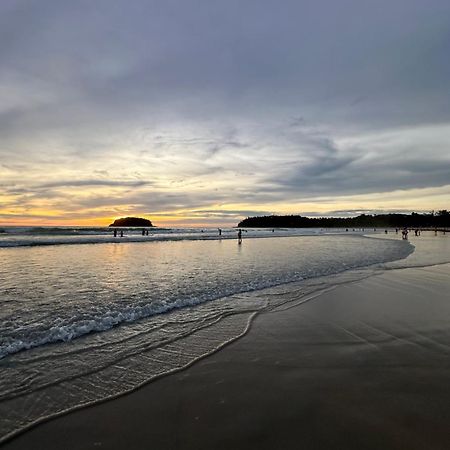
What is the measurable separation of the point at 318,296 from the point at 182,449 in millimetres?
7571

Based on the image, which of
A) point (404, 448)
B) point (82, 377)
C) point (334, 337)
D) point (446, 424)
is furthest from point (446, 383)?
point (82, 377)

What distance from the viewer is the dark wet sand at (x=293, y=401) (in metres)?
3.07

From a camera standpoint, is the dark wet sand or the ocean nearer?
the dark wet sand

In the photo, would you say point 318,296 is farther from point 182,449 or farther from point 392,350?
point 182,449

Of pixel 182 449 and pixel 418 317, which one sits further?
pixel 418 317

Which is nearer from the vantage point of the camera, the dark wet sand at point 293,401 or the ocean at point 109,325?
the dark wet sand at point 293,401

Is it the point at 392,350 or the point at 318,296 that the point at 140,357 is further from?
the point at 318,296

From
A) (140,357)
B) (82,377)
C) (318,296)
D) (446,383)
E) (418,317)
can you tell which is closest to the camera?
(446,383)

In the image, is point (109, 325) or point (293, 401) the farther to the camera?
point (109, 325)

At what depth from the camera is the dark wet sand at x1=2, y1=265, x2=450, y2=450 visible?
10.1 feet

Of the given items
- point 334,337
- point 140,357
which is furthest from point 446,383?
point 140,357

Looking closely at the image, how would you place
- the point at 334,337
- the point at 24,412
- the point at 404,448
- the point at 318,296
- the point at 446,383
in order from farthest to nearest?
1. the point at 318,296
2. the point at 334,337
3. the point at 446,383
4. the point at 24,412
5. the point at 404,448

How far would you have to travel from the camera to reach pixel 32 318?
Result: 23.9ft

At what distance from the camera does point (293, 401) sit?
12.4 ft
